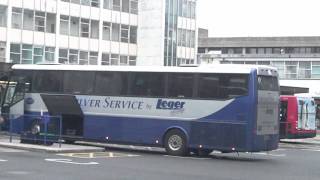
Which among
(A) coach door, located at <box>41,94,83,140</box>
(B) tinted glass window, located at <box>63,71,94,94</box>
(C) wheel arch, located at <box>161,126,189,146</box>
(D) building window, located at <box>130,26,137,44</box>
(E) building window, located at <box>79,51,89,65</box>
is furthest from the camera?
(D) building window, located at <box>130,26,137,44</box>

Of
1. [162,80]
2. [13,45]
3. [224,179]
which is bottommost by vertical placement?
[224,179]

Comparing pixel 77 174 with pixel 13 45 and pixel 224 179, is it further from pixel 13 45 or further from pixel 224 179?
pixel 13 45

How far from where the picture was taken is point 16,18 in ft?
199

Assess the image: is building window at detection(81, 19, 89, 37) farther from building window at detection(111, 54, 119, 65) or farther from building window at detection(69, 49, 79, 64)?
building window at detection(111, 54, 119, 65)

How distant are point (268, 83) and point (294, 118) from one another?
13468 millimetres

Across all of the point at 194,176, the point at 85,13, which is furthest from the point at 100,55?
the point at 194,176

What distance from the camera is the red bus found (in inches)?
1393

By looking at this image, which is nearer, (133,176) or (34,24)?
(133,176)

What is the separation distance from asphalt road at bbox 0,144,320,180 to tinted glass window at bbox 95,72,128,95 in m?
2.75

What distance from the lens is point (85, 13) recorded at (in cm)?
6769

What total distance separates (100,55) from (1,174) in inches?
2177

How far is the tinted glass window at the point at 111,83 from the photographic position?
24.3 m

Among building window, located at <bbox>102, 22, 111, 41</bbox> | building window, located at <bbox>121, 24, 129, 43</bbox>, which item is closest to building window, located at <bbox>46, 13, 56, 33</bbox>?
building window, located at <bbox>102, 22, 111, 41</bbox>

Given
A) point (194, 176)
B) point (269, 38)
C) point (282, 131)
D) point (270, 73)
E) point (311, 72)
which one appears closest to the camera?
point (194, 176)
